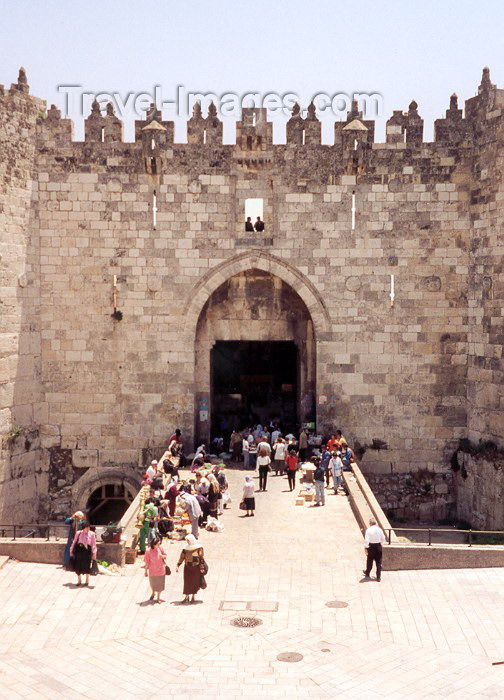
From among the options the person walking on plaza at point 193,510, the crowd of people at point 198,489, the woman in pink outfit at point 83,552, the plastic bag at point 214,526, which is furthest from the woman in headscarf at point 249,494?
the woman in pink outfit at point 83,552

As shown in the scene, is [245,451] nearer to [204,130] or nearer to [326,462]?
[326,462]

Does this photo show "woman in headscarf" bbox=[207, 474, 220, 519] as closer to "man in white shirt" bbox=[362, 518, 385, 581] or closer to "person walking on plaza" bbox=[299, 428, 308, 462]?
"man in white shirt" bbox=[362, 518, 385, 581]

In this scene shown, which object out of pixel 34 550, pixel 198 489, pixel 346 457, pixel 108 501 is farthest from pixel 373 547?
pixel 108 501

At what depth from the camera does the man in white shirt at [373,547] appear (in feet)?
53.3

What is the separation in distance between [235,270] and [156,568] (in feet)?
40.1

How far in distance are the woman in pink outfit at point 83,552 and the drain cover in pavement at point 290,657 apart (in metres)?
4.44

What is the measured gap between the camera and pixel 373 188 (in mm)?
25469

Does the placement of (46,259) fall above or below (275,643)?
above

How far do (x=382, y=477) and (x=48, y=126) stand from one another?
14093mm

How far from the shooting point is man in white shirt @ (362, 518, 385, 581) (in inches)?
640

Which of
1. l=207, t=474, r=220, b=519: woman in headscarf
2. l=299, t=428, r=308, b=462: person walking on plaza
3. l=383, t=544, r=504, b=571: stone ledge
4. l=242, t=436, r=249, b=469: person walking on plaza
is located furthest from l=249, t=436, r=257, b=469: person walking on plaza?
l=383, t=544, r=504, b=571: stone ledge

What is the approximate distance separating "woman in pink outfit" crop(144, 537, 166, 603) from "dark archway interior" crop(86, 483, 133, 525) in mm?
10876

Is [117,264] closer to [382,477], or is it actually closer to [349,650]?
[382,477]

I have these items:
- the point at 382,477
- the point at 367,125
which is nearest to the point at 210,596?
the point at 382,477
